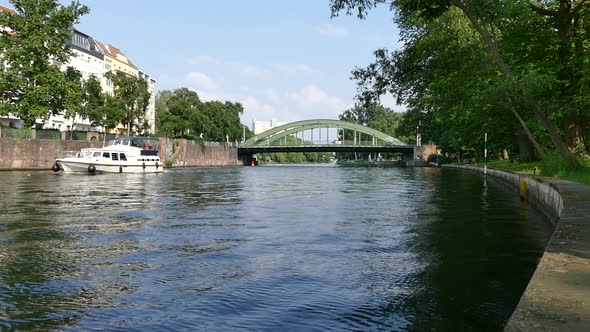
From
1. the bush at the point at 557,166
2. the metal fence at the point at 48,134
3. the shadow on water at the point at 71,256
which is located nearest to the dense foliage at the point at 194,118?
the metal fence at the point at 48,134

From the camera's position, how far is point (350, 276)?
10.5m

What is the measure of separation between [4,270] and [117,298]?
3.27m

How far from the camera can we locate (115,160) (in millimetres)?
64188

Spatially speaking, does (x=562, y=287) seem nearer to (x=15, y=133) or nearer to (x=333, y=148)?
(x=15, y=133)

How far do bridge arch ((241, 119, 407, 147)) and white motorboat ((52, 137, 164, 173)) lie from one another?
6833cm

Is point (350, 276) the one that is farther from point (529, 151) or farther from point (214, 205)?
point (529, 151)

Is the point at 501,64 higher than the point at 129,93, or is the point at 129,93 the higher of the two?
the point at 129,93

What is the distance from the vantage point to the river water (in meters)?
7.91

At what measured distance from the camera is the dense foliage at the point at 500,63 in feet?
92.7

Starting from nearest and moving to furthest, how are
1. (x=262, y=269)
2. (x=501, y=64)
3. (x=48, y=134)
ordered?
(x=262, y=269) → (x=501, y=64) → (x=48, y=134)

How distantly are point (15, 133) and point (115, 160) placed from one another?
12.4 meters

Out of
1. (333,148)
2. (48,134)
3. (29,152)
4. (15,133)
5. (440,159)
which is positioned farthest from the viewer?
(333,148)

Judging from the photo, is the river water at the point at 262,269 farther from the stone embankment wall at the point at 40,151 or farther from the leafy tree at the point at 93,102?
the leafy tree at the point at 93,102

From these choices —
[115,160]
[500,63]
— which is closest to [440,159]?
[115,160]
